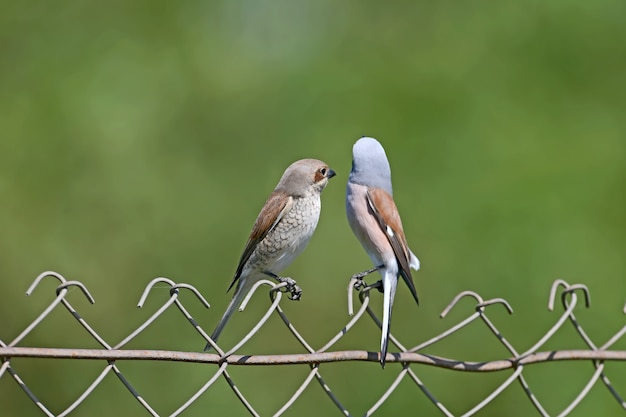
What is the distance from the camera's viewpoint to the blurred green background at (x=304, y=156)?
380 cm

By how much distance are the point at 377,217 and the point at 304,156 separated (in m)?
1.92

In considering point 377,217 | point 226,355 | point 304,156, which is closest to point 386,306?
point 377,217

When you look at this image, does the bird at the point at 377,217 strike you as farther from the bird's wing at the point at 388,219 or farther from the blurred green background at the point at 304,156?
the blurred green background at the point at 304,156

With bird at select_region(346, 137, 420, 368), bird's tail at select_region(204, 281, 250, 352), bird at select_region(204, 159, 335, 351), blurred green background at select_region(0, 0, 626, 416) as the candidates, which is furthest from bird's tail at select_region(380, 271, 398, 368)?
blurred green background at select_region(0, 0, 626, 416)

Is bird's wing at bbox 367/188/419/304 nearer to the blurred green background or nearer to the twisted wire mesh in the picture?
the twisted wire mesh

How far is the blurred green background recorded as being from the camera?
150 inches

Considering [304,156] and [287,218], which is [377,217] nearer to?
[287,218]

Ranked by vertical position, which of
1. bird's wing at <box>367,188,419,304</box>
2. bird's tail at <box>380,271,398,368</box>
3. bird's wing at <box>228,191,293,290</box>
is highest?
bird's wing at <box>228,191,293,290</box>

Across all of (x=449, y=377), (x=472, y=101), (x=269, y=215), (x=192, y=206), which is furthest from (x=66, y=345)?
(x=472, y=101)

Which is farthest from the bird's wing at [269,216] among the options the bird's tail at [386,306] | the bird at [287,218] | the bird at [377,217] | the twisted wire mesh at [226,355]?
the twisted wire mesh at [226,355]

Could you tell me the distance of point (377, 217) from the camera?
2.35 metres

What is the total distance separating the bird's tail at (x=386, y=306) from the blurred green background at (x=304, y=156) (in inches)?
51.6

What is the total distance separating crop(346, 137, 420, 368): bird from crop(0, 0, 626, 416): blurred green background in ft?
4.27

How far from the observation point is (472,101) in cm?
466
